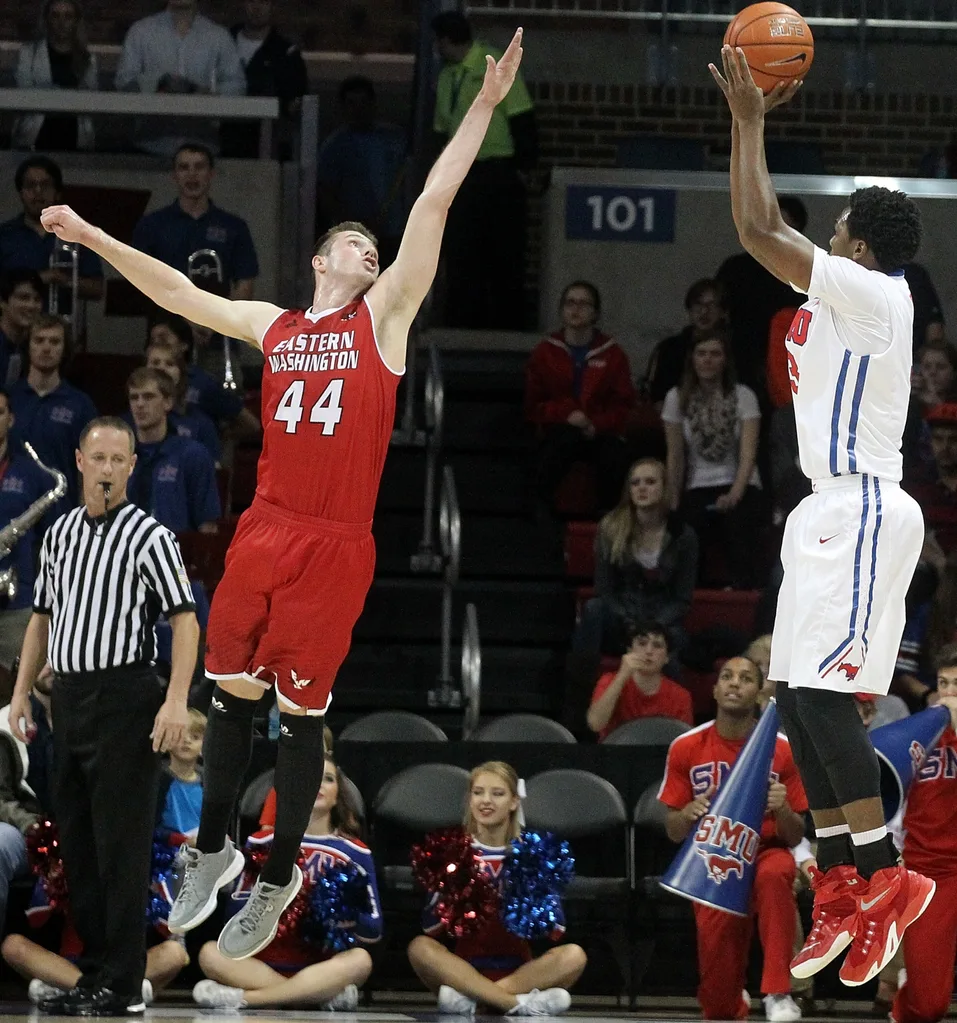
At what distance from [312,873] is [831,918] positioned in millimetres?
3108

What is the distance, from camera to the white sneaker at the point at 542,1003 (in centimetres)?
841

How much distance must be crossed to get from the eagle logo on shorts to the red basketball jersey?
1.55ft

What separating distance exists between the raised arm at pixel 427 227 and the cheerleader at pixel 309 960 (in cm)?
288

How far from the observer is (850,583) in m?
5.72

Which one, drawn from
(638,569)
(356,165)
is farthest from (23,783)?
(356,165)

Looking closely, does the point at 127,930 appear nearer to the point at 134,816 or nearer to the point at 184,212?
the point at 134,816

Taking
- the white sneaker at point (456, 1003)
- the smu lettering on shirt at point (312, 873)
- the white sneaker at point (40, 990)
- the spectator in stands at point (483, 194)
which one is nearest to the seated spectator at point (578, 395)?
the spectator in stands at point (483, 194)

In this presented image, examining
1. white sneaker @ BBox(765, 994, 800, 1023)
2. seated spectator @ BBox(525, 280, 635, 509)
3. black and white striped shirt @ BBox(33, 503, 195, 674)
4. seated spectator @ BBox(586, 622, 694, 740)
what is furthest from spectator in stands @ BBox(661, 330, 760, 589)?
black and white striped shirt @ BBox(33, 503, 195, 674)

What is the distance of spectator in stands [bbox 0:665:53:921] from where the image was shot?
27.8 ft

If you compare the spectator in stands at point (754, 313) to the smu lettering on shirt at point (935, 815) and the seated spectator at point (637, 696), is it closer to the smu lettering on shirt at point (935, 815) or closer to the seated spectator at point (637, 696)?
the seated spectator at point (637, 696)

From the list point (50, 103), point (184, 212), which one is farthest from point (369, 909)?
point (50, 103)

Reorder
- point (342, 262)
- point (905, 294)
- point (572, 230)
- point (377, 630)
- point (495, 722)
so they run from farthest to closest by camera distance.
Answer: point (572, 230) → point (377, 630) → point (495, 722) → point (342, 262) → point (905, 294)

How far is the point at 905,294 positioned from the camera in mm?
5863

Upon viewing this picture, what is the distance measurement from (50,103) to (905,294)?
7853 mm
